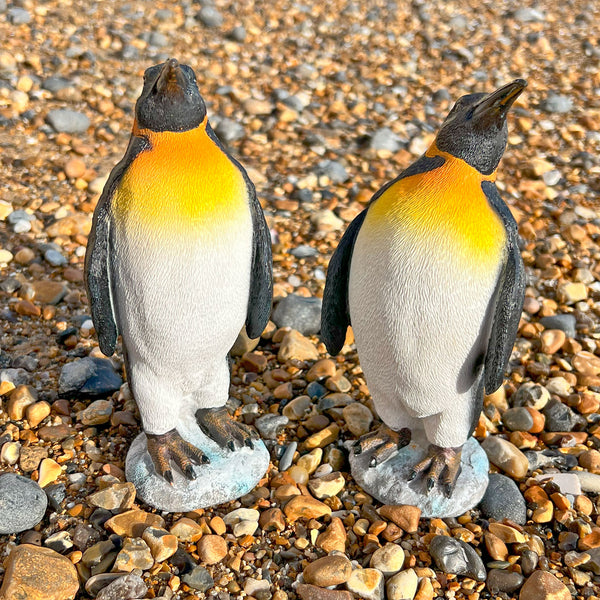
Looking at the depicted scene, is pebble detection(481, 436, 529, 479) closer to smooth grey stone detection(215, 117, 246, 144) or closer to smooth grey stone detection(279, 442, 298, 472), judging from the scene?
smooth grey stone detection(279, 442, 298, 472)

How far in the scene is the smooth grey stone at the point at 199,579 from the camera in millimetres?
1682

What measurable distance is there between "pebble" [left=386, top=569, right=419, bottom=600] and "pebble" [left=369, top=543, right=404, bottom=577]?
0.03m

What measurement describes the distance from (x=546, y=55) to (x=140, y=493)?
156 inches

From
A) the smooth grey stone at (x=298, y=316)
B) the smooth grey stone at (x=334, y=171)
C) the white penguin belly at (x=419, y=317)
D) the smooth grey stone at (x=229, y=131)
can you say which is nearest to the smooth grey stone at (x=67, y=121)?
the smooth grey stone at (x=229, y=131)

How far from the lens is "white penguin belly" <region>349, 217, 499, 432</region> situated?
1586 millimetres

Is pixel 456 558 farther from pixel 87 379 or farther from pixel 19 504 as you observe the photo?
pixel 87 379

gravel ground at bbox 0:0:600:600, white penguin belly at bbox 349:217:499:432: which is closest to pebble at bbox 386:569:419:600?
gravel ground at bbox 0:0:600:600

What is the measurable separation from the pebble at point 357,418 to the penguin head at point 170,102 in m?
1.01

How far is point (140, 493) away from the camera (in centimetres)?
190

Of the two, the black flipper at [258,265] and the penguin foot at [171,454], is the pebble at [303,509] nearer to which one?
the penguin foot at [171,454]

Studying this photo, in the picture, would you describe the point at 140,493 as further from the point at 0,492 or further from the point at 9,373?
the point at 9,373

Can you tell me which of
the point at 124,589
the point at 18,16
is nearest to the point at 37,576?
the point at 124,589

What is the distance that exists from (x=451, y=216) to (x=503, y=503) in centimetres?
85

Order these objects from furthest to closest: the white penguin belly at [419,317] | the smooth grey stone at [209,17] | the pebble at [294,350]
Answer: the smooth grey stone at [209,17]
the pebble at [294,350]
the white penguin belly at [419,317]
